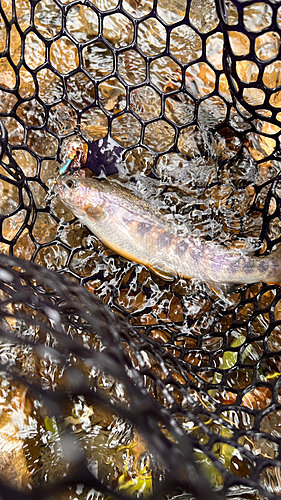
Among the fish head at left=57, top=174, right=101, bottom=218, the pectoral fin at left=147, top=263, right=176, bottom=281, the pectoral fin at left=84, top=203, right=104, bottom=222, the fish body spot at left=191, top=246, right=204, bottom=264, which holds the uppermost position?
the fish head at left=57, top=174, right=101, bottom=218

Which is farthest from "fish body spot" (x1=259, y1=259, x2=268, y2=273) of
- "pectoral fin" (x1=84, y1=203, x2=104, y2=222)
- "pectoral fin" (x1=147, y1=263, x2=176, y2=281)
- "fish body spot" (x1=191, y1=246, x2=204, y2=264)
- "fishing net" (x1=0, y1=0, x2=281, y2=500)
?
"pectoral fin" (x1=84, y1=203, x2=104, y2=222)

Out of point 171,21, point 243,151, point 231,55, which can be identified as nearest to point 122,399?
point 243,151

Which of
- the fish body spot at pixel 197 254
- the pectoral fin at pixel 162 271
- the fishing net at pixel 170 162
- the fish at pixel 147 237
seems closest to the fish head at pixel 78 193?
the fish at pixel 147 237

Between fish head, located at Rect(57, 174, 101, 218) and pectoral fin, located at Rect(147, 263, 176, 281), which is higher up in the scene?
fish head, located at Rect(57, 174, 101, 218)

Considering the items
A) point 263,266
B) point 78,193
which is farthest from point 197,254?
point 78,193

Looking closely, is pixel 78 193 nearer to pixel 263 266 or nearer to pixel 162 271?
pixel 162 271

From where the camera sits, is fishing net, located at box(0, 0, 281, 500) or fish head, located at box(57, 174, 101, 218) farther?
fish head, located at box(57, 174, 101, 218)

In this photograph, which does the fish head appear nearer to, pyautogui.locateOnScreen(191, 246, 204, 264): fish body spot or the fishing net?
the fishing net

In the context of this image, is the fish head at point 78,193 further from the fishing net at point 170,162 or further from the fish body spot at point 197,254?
the fish body spot at point 197,254
